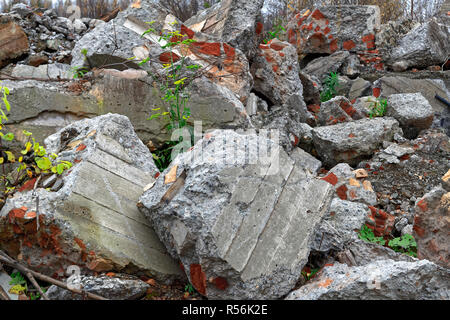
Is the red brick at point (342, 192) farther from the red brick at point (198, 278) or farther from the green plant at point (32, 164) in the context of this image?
the green plant at point (32, 164)

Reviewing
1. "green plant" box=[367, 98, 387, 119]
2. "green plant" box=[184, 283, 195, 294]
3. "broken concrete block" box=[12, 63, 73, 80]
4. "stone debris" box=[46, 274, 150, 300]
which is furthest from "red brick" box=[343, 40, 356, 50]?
"stone debris" box=[46, 274, 150, 300]

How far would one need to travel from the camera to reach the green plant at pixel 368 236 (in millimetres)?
2912

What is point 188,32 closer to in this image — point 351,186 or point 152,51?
point 152,51

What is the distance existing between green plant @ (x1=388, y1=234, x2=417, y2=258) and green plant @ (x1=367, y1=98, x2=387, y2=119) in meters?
2.00

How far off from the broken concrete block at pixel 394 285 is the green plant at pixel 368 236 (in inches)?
29.1

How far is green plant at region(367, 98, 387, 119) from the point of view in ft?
15.2

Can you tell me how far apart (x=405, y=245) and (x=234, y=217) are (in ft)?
4.35

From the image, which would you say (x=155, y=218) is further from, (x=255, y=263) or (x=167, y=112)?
(x=167, y=112)

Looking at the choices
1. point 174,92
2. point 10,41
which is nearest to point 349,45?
point 174,92

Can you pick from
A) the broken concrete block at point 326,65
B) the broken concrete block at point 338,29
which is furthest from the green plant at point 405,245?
the broken concrete block at point 338,29

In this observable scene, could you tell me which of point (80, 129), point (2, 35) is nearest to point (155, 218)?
point (80, 129)

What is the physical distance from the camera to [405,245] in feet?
A: 9.41
